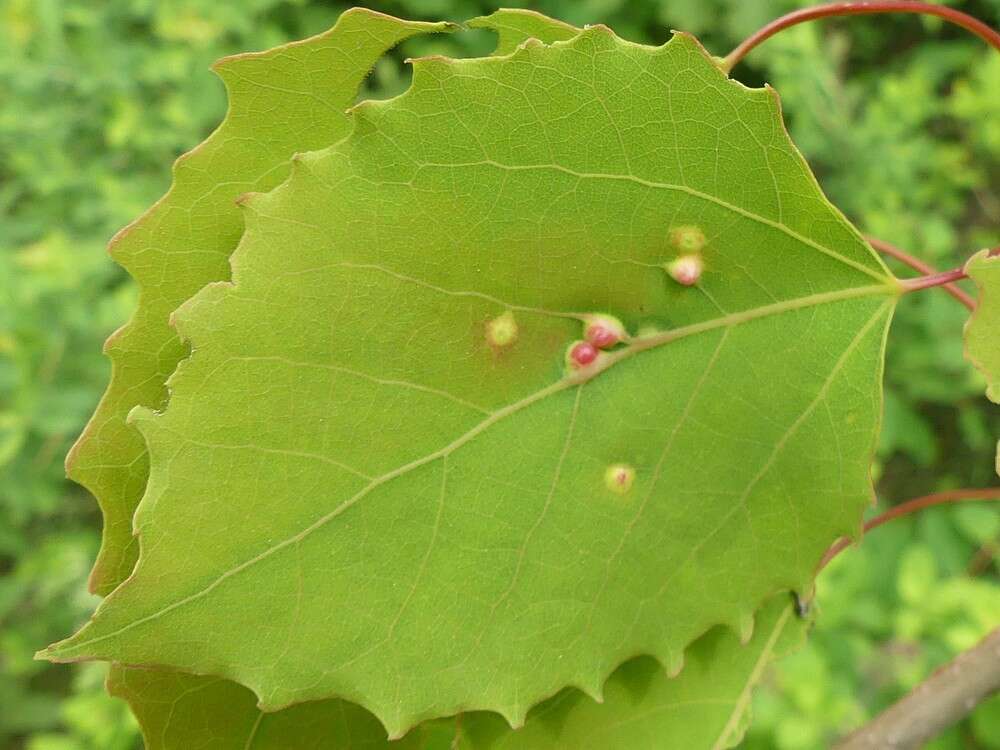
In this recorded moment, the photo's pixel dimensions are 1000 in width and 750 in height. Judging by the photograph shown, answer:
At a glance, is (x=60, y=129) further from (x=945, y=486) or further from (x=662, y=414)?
(x=945, y=486)

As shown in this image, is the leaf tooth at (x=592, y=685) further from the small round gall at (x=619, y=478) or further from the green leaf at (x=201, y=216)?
the green leaf at (x=201, y=216)

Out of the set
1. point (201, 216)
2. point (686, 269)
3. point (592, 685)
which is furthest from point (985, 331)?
point (201, 216)

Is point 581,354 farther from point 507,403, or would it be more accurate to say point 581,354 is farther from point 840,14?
point 840,14

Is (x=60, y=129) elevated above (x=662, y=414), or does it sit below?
below

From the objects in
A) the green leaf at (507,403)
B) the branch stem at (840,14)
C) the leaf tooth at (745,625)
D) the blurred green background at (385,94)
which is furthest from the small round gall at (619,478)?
the blurred green background at (385,94)

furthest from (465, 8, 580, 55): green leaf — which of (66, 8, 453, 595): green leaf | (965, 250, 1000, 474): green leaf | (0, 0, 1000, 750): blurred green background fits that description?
(0, 0, 1000, 750): blurred green background

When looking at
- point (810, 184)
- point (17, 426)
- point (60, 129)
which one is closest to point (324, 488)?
point (810, 184)
